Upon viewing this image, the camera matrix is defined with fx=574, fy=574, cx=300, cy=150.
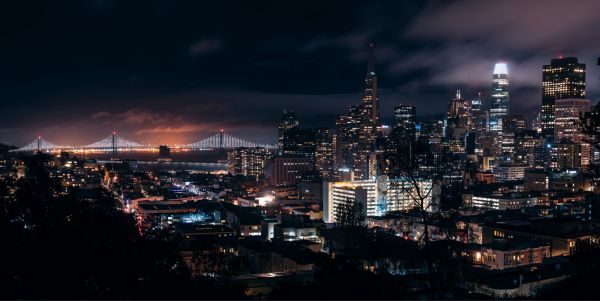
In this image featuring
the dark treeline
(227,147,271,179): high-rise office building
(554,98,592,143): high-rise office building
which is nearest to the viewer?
the dark treeline

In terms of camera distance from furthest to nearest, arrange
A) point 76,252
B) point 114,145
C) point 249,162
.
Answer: point 114,145 → point 249,162 → point 76,252

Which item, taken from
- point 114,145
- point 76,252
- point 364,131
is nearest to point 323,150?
point 364,131

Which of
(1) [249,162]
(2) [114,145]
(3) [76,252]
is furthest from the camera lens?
(2) [114,145]

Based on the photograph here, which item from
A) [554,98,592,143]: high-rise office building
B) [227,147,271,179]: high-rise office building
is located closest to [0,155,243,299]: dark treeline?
[227,147,271,179]: high-rise office building

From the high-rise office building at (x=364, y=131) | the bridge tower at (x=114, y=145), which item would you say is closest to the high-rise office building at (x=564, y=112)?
the high-rise office building at (x=364, y=131)

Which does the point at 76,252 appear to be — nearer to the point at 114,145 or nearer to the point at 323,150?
the point at 323,150

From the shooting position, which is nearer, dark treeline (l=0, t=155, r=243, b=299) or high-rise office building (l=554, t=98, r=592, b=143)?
dark treeline (l=0, t=155, r=243, b=299)

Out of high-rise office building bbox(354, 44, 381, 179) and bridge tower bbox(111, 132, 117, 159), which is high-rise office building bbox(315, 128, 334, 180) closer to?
high-rise office building bbox(354, 44, 381, 179)

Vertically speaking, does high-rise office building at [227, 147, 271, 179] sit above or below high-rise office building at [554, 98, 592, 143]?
below

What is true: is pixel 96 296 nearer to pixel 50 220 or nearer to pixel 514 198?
pixel 50 220

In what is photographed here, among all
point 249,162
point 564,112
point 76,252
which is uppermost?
point 564,112

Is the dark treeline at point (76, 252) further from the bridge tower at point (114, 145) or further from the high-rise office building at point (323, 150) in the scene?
the bridge tower at point (114, 145)
